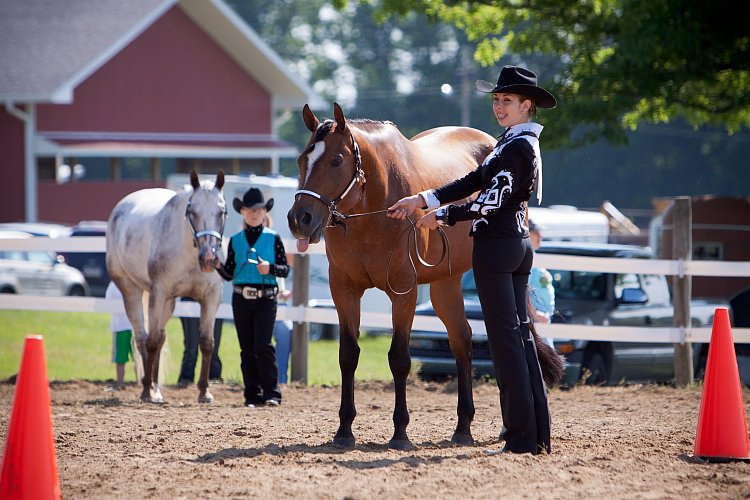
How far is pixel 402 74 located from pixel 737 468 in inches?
2368

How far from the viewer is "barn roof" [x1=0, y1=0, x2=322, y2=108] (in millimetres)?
30484

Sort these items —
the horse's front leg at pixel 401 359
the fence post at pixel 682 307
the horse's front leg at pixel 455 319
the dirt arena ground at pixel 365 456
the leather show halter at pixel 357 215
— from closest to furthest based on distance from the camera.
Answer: the dirt arena ground at pixel 365 456 < the leather show halter at pixel 357 215 < the horse's front leg at pixel 401 359 < the horse's front leg at pixel 455 319 < the fence post at pixel 682 307

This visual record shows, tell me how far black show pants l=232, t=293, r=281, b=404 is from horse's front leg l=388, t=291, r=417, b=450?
9.10 ft

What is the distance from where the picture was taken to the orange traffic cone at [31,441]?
4906 mm

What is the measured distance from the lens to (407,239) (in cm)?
661

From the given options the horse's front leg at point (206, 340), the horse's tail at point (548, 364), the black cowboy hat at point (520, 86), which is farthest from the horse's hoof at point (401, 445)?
the horse's front leg at point (206, 340)

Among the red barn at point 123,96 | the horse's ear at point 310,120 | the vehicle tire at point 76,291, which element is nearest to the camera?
the horse's ear at point 310,120

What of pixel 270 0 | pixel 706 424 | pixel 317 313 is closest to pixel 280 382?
pixel 317 313

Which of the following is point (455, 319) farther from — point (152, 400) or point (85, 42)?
point (85, 42)

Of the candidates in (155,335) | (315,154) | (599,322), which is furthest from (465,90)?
(315,154)

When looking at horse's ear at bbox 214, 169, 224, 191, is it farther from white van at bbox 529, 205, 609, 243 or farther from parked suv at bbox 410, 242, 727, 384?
white van at bbox 529, 205, 609, 243

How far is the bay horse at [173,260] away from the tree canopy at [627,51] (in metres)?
7.28

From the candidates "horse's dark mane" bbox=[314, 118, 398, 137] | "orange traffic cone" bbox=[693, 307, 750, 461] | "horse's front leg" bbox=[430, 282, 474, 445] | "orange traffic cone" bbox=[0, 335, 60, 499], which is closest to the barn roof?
"horse's front leg" bbox=[430, 282, 474, 445]

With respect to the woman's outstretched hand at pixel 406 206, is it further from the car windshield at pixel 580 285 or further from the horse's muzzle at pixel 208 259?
the car windshield at pixel 580 285
